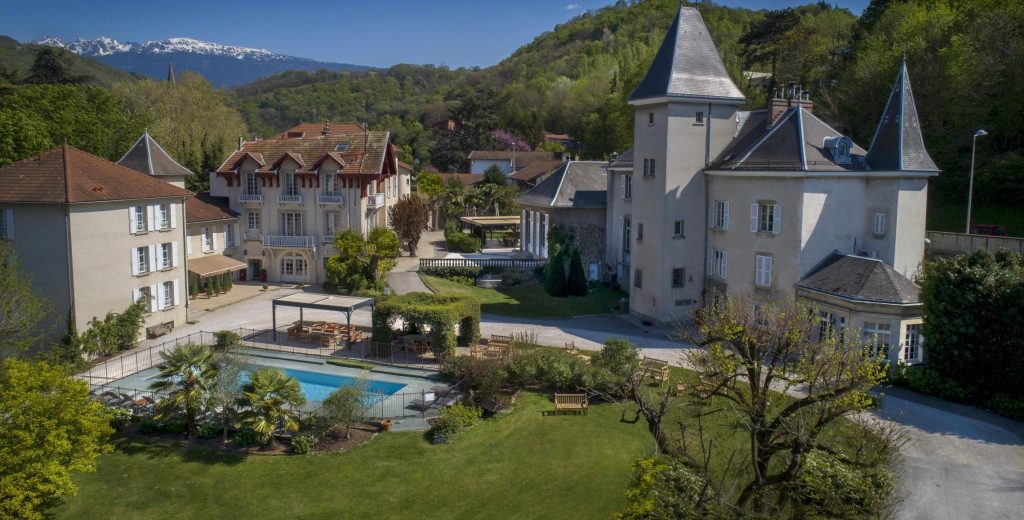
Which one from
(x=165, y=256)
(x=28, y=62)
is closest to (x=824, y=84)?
(x=165, y=256)

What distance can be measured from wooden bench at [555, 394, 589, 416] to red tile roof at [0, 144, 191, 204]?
21.2m

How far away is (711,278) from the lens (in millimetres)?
34312

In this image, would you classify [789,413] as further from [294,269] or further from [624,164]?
[294,269]

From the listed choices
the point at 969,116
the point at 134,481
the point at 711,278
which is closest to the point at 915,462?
the point at 711,278

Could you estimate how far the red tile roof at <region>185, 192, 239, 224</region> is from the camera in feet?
138

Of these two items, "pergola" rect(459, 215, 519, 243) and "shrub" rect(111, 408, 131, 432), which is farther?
"pergola" rect(459, 215, 519, 243)

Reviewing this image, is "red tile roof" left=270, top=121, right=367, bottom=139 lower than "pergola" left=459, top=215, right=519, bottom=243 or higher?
higher

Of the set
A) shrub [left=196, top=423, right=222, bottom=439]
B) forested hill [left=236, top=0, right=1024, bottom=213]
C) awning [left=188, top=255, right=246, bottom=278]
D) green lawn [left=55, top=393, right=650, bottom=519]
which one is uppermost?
forested hill [left=236, top=0, right=1024, bottom=213]

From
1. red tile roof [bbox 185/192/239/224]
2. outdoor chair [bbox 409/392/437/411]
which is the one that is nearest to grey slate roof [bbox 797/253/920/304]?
outdoor chair [bbox 409/392/437/411]

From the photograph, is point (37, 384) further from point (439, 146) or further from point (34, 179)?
point (439, 146)

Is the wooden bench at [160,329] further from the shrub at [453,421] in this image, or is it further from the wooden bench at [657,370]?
the wooden bench at [657,370]

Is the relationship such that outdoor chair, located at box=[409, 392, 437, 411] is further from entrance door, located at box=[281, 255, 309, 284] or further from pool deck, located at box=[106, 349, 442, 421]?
entrance door, located at box=[281, 255, 309, 284]

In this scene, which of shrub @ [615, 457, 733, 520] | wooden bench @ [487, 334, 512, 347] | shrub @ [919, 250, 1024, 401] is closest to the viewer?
shrub @ [615, 457, 733, 520]

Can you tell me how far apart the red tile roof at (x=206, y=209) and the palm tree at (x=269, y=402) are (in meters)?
21.7
